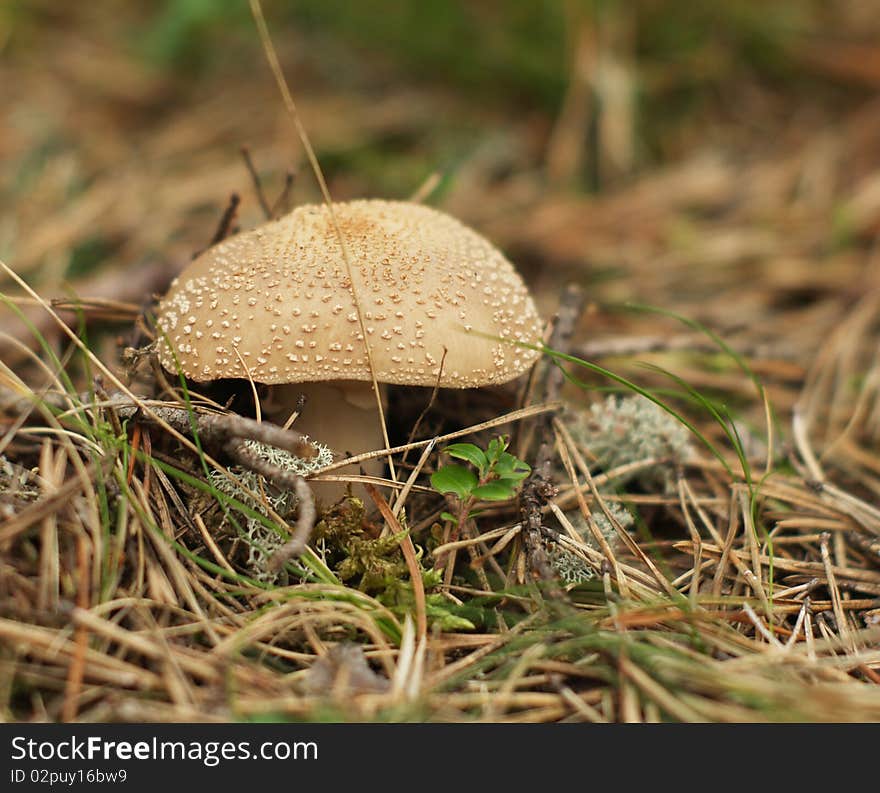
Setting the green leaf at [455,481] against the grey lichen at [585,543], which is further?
the grey lichen at [585,543]

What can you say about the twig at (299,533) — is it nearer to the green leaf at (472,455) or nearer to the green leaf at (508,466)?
the green leaf at (472,455)

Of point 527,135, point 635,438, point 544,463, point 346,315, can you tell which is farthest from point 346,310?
point 527,135

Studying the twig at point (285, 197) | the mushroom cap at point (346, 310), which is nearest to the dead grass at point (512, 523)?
the mushroom cap at point (346, 310)

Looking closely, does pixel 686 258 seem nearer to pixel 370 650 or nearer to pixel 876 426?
pixel 876 426

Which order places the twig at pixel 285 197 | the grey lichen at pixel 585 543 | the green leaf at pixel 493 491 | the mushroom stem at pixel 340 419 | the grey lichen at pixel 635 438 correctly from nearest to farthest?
the green leaf at pixel 493 491, the grey lichen at pixel 585 543, the mushroom stem at pixel 340 419, the grey lichen at pixel 635 438, the twig at pixel 285 197

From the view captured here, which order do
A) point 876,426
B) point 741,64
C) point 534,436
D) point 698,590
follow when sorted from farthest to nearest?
point 741,64
point 876,426
point 534,436
point 698,590

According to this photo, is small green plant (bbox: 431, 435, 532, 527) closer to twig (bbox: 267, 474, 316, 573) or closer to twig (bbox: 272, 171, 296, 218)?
twig (bbox: 267, 474, 316, 573)

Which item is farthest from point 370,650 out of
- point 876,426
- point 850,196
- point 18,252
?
point 850,196
